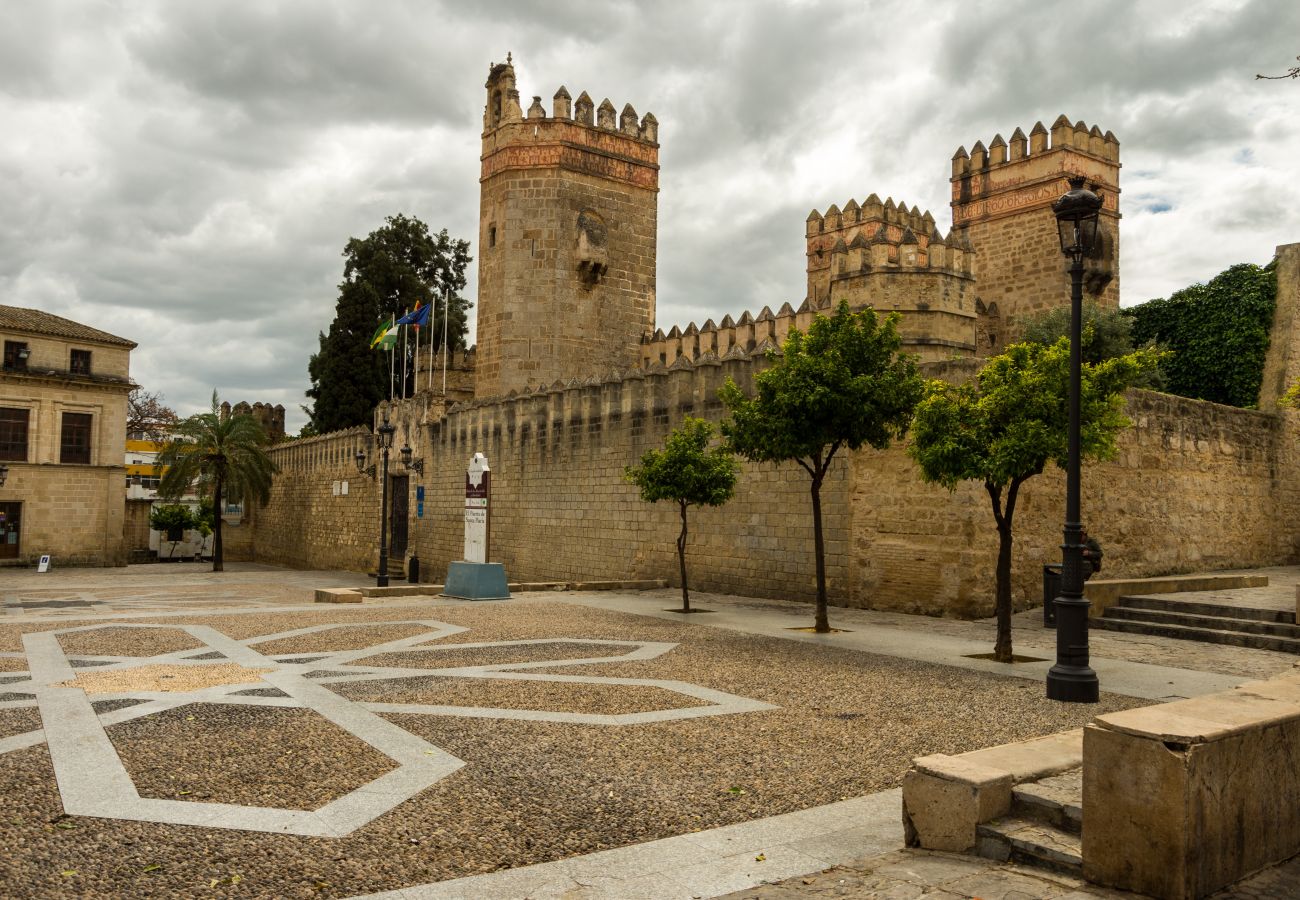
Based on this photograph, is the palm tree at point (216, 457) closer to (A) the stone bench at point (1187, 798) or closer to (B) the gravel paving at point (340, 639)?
(B) the gravel paving at point (340, 639)

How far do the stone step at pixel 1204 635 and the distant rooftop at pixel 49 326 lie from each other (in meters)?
35.6

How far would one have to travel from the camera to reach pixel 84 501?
3531 centimetres

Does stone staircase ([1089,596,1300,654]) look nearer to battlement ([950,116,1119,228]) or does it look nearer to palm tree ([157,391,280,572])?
battlement ([950,116,1119,228])

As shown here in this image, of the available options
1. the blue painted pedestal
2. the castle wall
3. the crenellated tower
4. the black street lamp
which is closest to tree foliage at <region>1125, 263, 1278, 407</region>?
the castle wall

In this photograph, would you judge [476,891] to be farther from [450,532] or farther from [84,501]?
[84,501]

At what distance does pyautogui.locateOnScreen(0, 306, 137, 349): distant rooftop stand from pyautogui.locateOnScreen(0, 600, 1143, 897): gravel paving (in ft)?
111

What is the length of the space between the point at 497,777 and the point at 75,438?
3663 cm

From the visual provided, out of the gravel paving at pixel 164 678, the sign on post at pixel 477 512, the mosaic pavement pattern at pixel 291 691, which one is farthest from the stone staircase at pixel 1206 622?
the sign on post at pixel 477 512

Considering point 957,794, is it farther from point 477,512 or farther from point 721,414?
point 477,512

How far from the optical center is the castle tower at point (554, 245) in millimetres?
28828

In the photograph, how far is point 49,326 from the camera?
116 ft

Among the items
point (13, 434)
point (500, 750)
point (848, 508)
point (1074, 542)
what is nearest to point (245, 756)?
point (500, 750)

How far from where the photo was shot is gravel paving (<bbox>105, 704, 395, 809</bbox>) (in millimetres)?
4809

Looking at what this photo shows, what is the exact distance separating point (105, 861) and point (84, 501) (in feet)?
119
